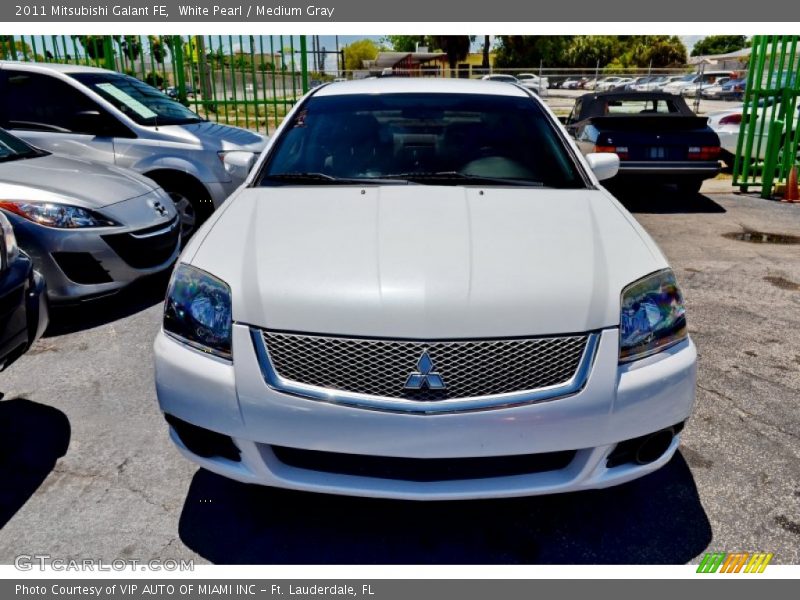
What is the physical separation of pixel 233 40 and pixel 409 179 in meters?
8.51

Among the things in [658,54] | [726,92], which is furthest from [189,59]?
[658,54]

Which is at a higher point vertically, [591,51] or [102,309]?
[591,51]

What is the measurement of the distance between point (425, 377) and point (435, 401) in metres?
0.08

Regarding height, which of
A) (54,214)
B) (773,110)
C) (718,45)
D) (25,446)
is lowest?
(25,446)

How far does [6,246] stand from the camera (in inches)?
116

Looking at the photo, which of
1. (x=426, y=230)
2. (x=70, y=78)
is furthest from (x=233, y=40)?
(x=426, y=230)

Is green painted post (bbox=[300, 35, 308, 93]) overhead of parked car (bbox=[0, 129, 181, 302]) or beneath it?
overhead

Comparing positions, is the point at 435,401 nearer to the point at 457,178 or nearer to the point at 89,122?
the point at 457,178

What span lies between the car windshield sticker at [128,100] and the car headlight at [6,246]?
361 centimetres

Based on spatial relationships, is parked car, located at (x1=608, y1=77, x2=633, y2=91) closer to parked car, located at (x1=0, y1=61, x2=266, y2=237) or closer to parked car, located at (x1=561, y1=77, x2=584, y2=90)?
parked car, located at (x1=561, y1=77, x2=584, y2=90)

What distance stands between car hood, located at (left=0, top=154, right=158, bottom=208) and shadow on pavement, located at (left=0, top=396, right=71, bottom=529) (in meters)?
1.52

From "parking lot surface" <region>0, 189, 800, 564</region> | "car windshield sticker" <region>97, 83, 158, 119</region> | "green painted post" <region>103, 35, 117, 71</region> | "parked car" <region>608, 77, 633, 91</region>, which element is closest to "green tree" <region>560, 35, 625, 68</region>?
"parked car" <region>608, 77, 633, 91</region>

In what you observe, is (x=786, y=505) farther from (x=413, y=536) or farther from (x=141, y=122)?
(x=141, y=122)

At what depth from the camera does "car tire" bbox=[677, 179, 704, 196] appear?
26.5 ft
